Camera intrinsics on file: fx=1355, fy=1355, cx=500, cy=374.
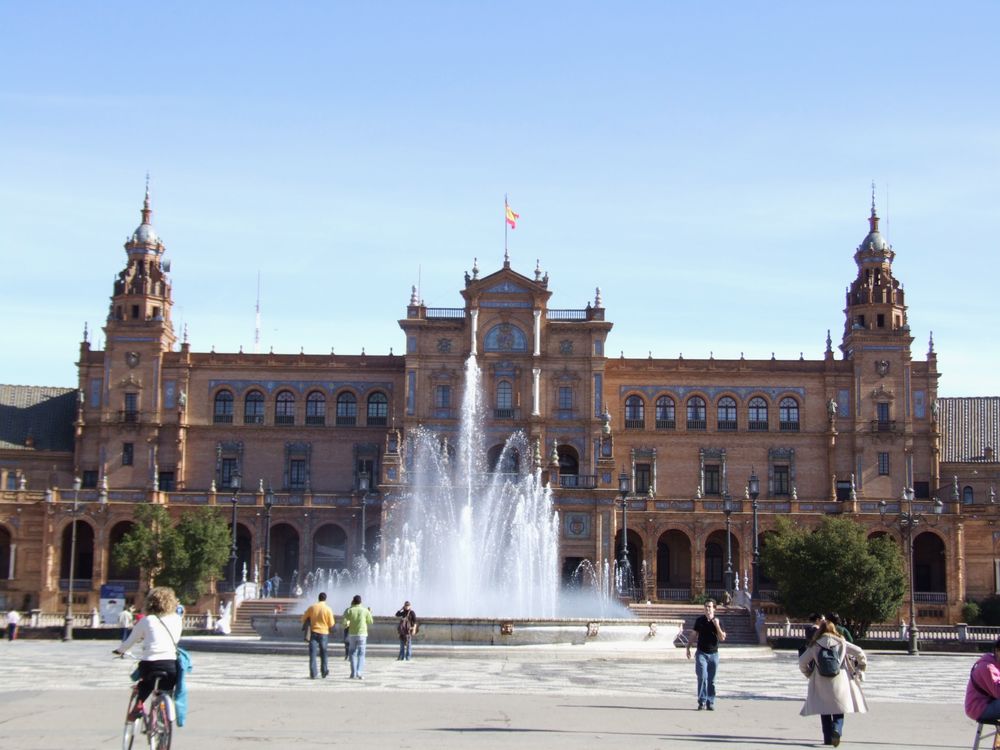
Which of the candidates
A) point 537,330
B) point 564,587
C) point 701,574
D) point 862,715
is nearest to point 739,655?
point 862,715

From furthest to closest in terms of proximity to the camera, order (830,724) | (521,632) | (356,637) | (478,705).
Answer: (521,632)
(356,637)
(478,705)
(830,724)

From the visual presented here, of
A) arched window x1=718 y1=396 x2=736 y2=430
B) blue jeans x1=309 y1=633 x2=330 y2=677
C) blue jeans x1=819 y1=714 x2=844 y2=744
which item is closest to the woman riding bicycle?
blue jeans x1=819 y1=714 x2=844 y2=744

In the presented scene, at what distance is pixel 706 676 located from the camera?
23.5 m

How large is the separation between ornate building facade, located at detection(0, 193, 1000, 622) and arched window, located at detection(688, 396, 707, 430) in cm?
12

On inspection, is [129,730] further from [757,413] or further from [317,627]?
[757,413]

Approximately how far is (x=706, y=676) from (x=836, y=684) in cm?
486

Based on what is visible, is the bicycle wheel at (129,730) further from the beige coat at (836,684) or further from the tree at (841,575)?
the tree at (841,575)

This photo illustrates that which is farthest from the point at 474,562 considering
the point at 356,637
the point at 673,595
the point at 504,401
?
the point at 356,637

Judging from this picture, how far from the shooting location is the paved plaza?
18.7 m

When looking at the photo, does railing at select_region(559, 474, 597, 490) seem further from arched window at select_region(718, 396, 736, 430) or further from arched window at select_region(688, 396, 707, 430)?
arched window at select_region(718, 396, 736, 430)

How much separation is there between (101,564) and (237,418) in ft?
40.9

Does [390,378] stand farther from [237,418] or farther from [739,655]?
[739,655]

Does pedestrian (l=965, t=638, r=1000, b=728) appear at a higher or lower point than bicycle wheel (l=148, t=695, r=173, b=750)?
higher

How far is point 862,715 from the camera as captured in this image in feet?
76.3
